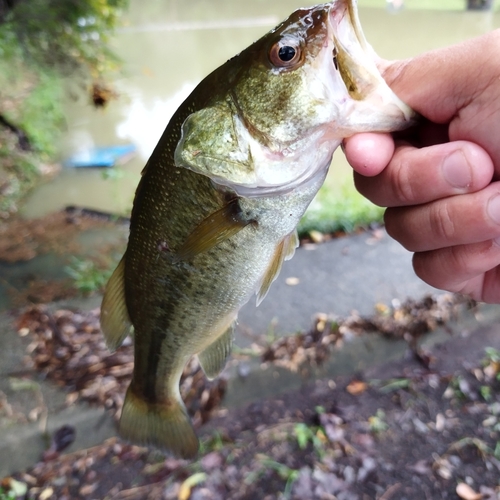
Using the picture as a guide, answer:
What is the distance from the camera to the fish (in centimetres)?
110

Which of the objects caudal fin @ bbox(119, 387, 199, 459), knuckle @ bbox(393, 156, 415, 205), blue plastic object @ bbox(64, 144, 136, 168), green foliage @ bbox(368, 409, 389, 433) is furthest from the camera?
blue plastic object @ bbox(64, 144, 136, 168)

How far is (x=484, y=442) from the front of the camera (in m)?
2.85

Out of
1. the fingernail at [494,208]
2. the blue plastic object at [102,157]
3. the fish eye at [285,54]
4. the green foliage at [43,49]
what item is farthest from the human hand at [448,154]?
the blue plastic object at [102,157]

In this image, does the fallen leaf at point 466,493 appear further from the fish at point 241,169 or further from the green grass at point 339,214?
the green grass at point 339,214

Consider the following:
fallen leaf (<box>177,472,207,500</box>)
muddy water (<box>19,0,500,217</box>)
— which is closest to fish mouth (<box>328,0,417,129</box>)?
fallen leaf (<box>177,472,207,500</box>)

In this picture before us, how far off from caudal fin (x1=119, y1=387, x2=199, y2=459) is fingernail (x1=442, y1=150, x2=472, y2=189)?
1410 millimetres

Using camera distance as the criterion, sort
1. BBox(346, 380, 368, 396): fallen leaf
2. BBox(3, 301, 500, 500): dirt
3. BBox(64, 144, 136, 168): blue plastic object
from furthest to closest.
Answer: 1. BBox(64, 144, 136, 168): blue plastic object
2. BBox(346, 380, 368, 396): fallen leaf
3. BBox(3, 301, 500, 500): dirt

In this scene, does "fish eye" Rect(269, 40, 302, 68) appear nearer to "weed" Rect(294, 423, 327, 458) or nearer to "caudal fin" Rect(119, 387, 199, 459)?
"caudal fin" Rect(119, 387, 199, 459)

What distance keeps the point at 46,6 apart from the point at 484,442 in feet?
19.5

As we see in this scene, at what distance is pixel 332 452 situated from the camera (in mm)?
2824

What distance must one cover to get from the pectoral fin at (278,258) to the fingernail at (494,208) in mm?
546

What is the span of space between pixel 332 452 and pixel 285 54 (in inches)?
98.4

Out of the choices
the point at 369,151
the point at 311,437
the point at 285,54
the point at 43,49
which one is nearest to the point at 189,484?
the point at 311,437

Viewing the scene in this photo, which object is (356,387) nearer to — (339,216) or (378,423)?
(378,423)
